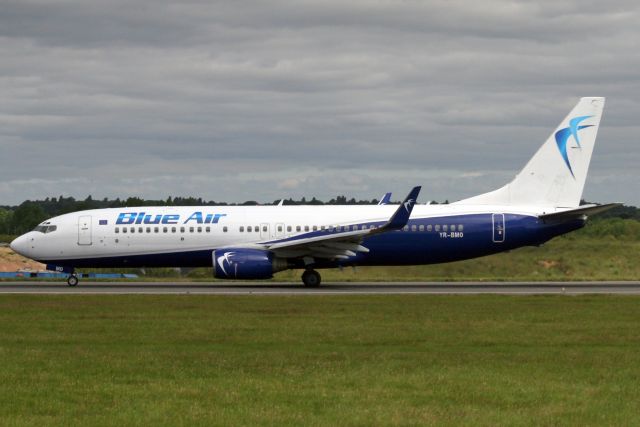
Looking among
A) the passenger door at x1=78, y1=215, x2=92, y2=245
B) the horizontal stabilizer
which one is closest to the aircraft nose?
the passenger door at x1=78, y1=215, x2=92, y2=245

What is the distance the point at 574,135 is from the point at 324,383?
103 feet

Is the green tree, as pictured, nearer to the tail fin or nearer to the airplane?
the airplane

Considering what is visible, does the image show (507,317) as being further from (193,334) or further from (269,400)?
(269,400)

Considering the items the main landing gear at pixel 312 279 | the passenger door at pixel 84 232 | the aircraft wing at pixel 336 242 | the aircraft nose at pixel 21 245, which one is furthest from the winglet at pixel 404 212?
the aircraft nose at pixel 21 245

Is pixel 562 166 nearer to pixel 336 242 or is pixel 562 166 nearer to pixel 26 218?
pixel 336 242

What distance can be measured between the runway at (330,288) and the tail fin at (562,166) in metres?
3.84

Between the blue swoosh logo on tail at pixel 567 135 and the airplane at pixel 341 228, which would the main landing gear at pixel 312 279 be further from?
the blue swoosh logo on tail at pixel 567 135

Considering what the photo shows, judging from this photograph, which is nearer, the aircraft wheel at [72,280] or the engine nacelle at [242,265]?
the engine nacelle at [242,265]

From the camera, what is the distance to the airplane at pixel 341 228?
4306cm

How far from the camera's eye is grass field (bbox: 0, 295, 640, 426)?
13727mm

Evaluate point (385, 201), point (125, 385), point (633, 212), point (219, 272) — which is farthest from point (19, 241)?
point (633, 212)

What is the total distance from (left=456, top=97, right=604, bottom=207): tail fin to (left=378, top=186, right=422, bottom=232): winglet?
5.77 meters

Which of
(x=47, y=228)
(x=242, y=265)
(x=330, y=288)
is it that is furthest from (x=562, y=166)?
(x=47, y=228)

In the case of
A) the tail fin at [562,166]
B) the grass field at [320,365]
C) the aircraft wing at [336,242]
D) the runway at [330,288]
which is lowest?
the grass field at [320,365]
